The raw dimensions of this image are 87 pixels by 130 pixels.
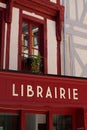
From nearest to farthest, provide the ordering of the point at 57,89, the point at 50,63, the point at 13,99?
the point at 13,99
the point at 57,89
the point at 50,63

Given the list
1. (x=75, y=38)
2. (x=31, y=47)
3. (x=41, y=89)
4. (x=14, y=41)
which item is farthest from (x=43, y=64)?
(x=41, y=89)

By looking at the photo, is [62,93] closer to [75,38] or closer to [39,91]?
[39,91]

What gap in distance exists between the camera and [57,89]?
7996 mm

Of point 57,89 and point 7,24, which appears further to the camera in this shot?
point 7,24

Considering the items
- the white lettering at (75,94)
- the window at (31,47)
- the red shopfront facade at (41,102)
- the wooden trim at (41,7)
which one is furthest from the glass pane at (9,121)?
the wooden trim at (41,7)

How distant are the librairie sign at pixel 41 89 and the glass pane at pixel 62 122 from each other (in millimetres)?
928

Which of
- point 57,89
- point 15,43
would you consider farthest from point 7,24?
point 57,89

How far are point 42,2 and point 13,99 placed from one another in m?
3.30

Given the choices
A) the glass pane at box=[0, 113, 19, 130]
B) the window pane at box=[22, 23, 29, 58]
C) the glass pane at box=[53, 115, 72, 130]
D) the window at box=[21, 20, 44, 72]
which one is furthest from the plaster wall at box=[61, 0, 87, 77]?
the glass pane at box=[0, 113, 19, 130]

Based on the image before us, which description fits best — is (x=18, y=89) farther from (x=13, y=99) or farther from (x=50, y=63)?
(x=50, y=63)

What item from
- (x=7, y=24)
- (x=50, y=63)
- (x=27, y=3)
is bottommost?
(x=50, y=63)

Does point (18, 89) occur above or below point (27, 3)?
below

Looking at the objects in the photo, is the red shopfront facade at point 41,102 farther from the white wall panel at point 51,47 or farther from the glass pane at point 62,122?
the white wall panel at point 51,47

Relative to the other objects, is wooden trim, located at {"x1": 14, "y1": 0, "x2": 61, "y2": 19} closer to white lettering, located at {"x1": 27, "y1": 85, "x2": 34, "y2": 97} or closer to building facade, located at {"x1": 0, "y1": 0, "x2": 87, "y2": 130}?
building facade, located at {"x1": 0, "y1": 0, "x2": 87, "y2": 130}
